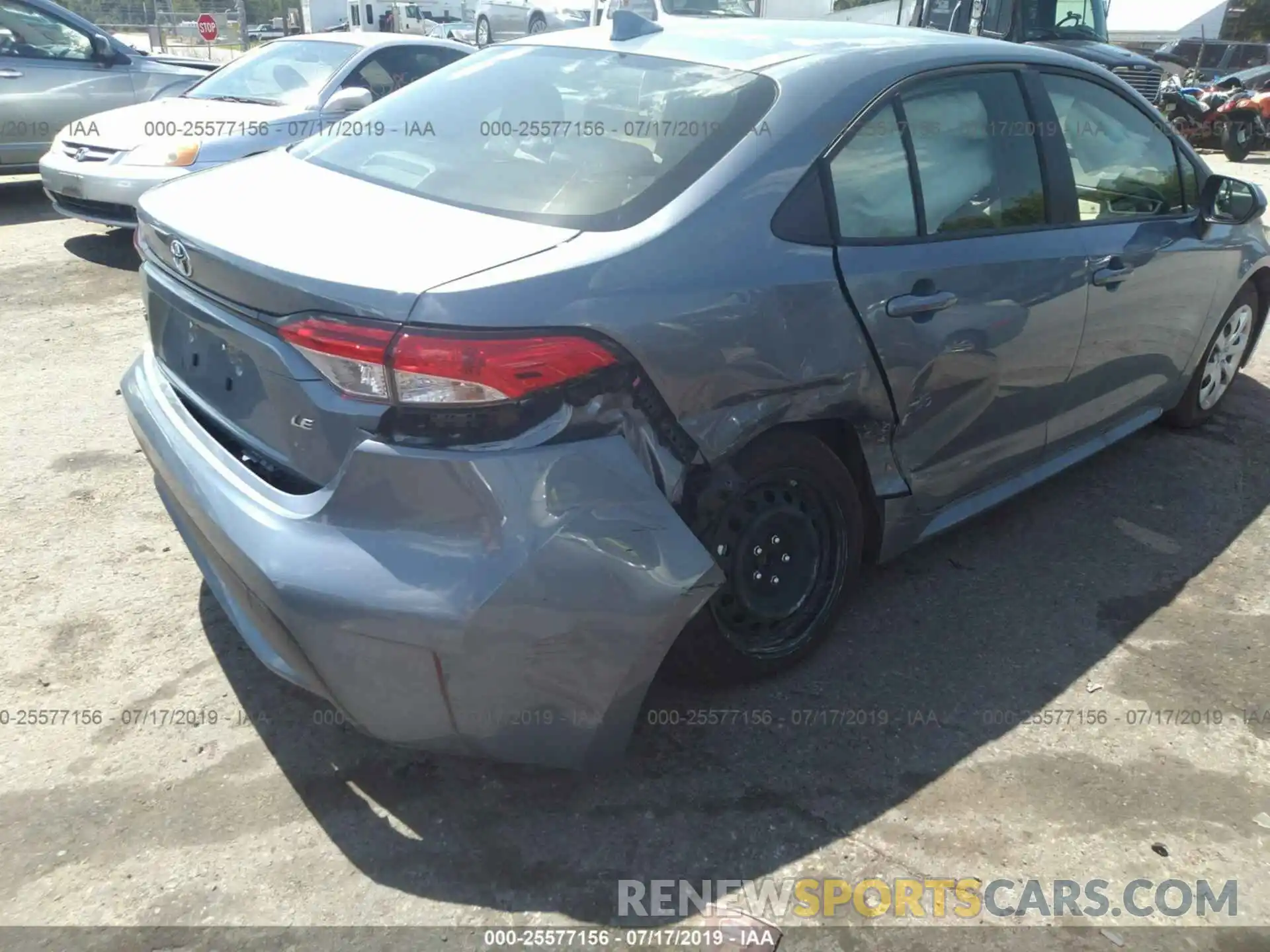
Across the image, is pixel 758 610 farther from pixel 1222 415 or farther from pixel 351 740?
pixel 1222 415

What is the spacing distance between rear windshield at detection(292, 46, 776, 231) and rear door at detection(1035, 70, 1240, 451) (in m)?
1.40

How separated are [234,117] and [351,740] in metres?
5.70

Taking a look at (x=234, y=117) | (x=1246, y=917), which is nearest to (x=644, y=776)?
(x=1246, y=917)


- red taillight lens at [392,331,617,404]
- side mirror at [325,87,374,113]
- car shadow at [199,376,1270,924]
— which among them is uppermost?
side mirror at [325,87,374,113]

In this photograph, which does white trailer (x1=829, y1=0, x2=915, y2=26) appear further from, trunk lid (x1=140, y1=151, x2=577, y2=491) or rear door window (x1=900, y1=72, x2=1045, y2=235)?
trunk lid (x1=140, y1=151, x2=577, y2=491)

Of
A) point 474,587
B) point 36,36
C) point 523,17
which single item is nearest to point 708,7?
point 523,17

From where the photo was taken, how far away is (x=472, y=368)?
2.02m

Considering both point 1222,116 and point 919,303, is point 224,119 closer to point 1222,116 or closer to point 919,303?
point 919,303

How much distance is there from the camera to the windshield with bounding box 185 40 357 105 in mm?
7391

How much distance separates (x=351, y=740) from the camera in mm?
2688

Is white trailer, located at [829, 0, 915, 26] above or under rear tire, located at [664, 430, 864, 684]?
above

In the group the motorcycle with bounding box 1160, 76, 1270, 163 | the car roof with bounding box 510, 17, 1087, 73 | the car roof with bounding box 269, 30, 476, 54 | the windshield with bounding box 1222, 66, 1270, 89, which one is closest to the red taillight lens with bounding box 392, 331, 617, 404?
the car roof with bounding box 510, 17, 1087, 73

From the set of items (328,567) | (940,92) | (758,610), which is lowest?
(758,610)

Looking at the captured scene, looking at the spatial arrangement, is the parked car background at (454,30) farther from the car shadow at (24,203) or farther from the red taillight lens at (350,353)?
the red taillight lens at (350,353)
